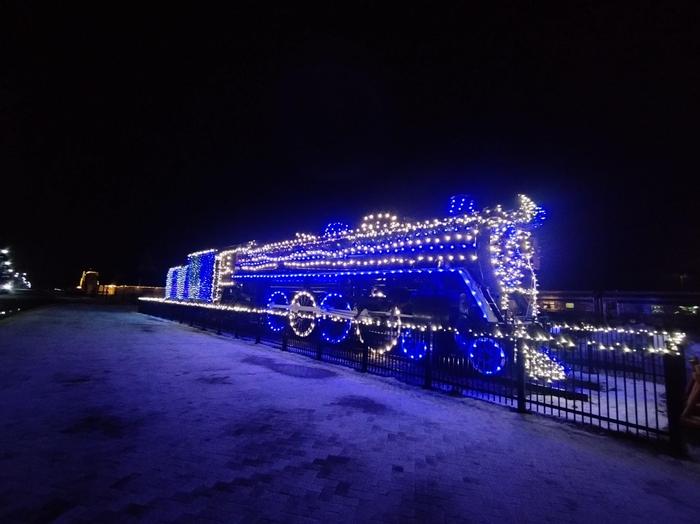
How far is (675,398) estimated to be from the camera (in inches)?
182

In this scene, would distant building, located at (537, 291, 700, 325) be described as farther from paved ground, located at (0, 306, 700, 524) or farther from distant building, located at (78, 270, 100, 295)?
distant building, located at (78, 270, 100, 295)

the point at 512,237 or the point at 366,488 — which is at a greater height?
the point at 512,237

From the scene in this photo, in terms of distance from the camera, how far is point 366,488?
3336 millimetres

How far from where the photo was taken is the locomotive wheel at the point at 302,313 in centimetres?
1327

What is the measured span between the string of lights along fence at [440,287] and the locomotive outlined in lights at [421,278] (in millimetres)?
28

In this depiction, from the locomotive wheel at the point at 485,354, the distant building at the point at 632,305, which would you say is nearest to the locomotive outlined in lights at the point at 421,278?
the locomotive wheel at the point at 485,354

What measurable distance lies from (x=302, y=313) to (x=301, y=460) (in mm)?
9577

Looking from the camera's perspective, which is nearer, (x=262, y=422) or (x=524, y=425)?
(x=262, y=422)

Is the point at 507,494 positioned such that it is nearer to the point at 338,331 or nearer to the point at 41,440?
the point at 41,440

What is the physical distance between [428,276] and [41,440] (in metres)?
7.81

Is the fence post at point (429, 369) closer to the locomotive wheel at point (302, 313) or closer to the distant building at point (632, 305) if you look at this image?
the locomotive wheel at point (302, 313)

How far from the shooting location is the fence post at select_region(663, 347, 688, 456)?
177 inches

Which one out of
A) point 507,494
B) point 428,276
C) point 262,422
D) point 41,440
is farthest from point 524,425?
point 41,440

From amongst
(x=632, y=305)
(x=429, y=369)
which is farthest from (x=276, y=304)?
(x=632, y=305)
